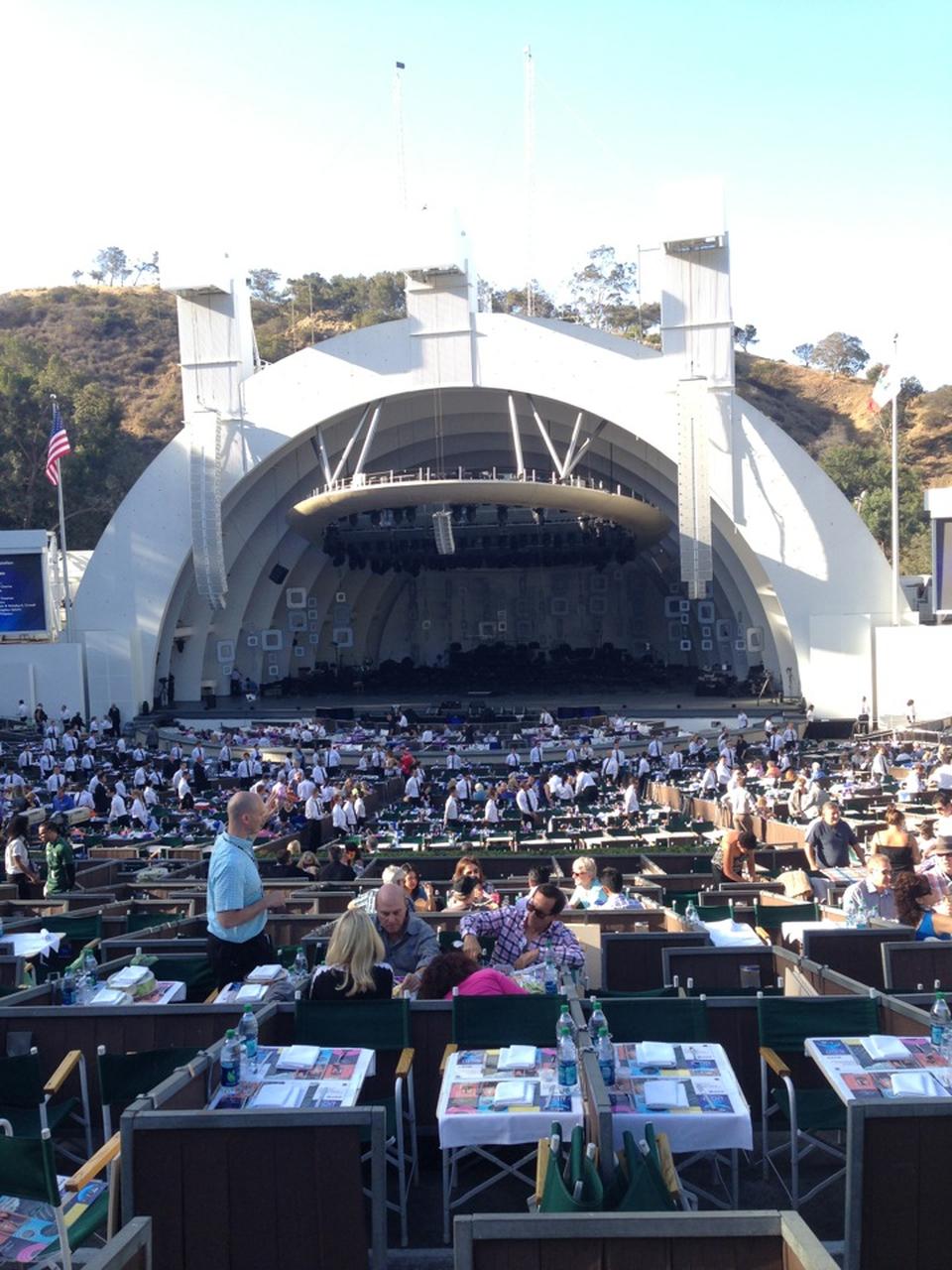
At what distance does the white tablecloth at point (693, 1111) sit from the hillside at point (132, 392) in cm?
5468

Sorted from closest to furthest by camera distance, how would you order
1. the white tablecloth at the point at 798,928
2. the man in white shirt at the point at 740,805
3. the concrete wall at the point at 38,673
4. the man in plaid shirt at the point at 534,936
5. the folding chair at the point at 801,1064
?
the folding chair at the point at 801,1064 → the man in plaid shirt at the point at 534,936 → the white tablecloth at the point at 798,928 → the man in white shirt at the point at 740,805 → the concrete wall at the point at 38,673

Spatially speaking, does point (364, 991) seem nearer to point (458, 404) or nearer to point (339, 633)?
point (458, 404)

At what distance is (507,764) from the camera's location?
94.0 feet

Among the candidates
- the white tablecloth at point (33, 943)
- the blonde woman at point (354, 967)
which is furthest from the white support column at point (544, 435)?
the blonde woman at point (354, 967)

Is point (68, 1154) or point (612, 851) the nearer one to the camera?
point (68, 1154)

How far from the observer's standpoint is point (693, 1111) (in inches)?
174

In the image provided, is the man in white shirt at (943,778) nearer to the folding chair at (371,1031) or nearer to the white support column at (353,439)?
the folding chair at (371,1031)

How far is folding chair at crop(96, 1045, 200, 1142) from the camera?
4.93 meters

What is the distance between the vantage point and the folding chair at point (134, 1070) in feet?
16.2

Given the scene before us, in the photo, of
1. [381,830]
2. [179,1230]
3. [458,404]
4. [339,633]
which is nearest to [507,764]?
[381,830]

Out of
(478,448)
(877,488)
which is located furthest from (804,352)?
(478,448)

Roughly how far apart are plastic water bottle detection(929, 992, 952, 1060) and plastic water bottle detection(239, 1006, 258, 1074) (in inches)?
109

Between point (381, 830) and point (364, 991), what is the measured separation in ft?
47.0

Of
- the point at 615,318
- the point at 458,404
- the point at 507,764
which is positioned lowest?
the point at 507,764
